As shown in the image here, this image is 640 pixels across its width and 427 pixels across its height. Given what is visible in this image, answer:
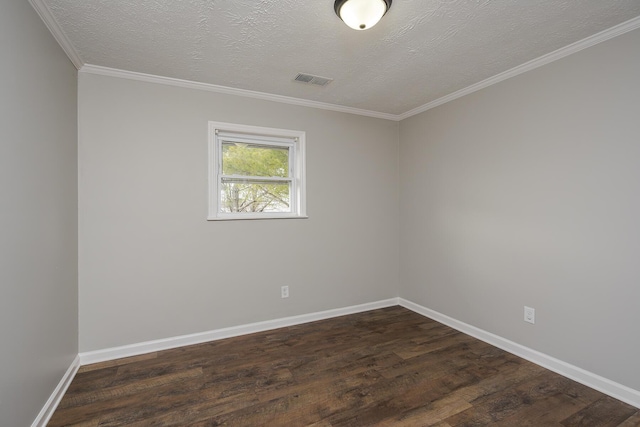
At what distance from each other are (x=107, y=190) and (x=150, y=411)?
1789 mm

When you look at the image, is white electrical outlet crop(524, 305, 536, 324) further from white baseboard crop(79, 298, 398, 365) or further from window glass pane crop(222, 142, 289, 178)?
window glass pane crop(222, 142, 289, 178)

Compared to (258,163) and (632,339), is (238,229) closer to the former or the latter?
(258,163)

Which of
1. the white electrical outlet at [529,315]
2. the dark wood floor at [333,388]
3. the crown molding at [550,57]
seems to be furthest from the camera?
the white electrical outlet at [529,315]

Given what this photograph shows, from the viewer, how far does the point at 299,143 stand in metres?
3.40

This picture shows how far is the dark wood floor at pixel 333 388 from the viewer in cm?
187

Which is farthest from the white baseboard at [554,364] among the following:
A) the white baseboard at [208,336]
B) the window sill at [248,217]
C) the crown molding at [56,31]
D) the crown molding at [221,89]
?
the crown molding at [56,31]

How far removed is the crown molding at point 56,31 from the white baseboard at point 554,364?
13.8ft

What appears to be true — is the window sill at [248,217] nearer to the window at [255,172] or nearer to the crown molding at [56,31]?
the window at [255,172]

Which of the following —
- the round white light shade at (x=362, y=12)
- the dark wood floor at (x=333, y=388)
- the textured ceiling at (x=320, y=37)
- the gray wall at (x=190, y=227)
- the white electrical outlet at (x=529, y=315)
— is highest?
the textured ceiling at (x=320, y=37)

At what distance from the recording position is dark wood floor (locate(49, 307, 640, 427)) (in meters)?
1.87

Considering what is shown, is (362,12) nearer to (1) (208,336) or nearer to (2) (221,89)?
(2) (221,89)

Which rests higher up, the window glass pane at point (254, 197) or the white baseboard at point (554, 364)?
the window glass pane at point (254, 197)

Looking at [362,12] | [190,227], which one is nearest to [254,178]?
[190,227]

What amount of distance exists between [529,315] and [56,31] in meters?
4.18
